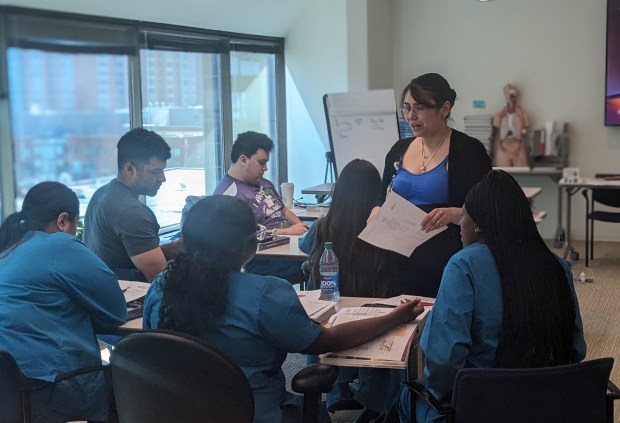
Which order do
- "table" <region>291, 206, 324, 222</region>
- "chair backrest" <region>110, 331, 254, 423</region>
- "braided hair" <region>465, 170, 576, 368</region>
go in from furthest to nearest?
1. "table" <region>291, 206, 324, 222</region>
2. "braided hair" <region>465, 170, 576, 368</region>
3. "chair backrest" <region>110, 331, 254, 423</region>

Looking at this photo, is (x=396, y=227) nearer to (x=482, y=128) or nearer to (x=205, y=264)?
(x=205, y=264)

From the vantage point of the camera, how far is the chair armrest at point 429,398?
1.65 meters

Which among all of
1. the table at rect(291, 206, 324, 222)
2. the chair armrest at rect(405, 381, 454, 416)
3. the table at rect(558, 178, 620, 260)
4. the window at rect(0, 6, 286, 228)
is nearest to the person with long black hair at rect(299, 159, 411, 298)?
the chair armrest at rect(405, 381, 454, 416)

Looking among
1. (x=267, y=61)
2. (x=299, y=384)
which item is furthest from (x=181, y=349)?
(x=267, y=61)

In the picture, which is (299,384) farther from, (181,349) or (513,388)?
(513,388)

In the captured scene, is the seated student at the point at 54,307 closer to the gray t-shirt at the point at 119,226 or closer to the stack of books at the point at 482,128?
the gray t-shirt at the point at 119,226

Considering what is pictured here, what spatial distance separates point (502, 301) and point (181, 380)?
817 mm

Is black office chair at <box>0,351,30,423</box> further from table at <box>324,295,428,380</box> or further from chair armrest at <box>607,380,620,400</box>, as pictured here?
chair armrest at <box>607,380,620,400</box>

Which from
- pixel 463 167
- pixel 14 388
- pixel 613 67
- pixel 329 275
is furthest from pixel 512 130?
pixel 14 388

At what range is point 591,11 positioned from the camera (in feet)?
23.6

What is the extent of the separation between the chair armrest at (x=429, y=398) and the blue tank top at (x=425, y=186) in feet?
3.29

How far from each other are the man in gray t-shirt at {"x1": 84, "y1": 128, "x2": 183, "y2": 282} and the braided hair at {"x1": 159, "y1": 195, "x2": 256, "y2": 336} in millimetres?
1035

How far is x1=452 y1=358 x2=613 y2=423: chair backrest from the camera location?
1561 millimetres

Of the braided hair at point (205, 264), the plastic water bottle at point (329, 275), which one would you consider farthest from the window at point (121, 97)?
the braided hair at point (205, 264)
